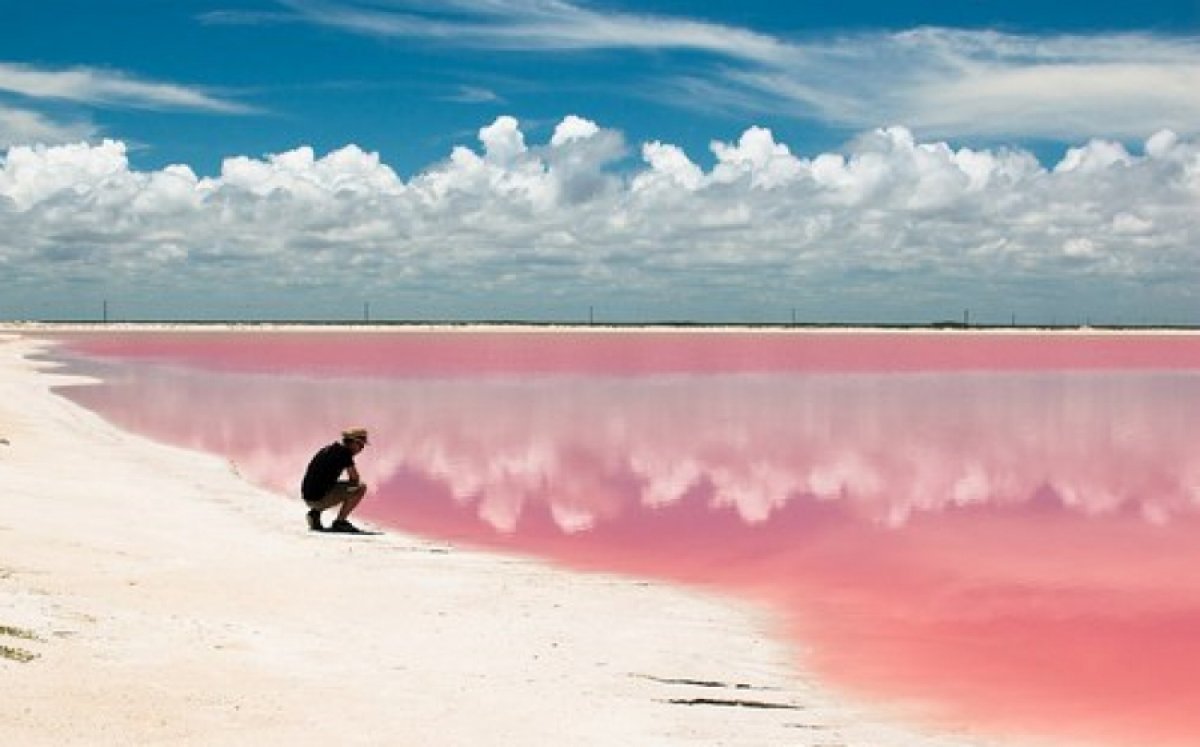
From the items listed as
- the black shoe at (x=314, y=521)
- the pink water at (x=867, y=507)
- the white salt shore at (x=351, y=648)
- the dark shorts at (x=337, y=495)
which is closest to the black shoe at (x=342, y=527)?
the black shoe at (x=314, y=521)

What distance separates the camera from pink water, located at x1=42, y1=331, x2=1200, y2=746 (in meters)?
14.0

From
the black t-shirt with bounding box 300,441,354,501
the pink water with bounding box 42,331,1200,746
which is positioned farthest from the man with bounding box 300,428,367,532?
the pink water with bounding box 42,331,1200,746

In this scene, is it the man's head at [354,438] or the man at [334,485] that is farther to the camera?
the man's head at [354,438]

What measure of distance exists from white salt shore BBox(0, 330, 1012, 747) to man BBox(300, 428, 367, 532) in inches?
19.6

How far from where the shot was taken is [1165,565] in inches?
787

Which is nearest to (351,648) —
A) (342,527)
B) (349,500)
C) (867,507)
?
(342,527)

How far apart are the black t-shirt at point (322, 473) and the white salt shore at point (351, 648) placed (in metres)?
0.66

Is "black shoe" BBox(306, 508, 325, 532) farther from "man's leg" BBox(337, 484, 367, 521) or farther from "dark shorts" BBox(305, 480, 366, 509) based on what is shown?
"man's leg" BBox(337, 484, 367, 521)

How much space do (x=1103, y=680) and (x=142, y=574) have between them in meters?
10.5

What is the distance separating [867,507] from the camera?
26016mm

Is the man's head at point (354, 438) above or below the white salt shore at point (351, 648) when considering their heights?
above

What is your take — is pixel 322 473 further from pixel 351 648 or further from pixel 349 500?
pixel 351 648

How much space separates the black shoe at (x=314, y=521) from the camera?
20.5 m

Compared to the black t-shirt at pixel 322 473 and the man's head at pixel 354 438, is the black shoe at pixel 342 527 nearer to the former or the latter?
the black t-shirt at pixel 322 473
